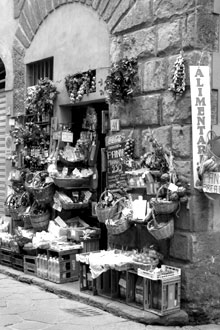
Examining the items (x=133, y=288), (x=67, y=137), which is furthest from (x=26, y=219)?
(x=133, y=288)

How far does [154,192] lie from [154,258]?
2.54 feet

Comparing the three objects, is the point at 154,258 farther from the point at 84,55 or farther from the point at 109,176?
the point at 84,55

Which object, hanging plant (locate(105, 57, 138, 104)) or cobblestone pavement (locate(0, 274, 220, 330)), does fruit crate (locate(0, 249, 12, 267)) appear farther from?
hanging plant (locate(105, 57, 138, 104))

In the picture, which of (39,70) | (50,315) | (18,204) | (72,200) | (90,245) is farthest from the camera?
(39,70)

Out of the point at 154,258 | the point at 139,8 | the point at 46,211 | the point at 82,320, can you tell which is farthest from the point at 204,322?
the point at 139,8

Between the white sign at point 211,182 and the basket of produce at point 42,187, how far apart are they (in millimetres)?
2915

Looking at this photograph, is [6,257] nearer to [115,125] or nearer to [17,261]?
[17,261]

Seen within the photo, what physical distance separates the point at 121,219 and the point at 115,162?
2.89ft

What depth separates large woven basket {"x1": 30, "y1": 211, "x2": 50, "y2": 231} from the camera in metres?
8.08

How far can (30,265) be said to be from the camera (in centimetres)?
780

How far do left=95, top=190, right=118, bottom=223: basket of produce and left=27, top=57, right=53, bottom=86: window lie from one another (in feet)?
8.79

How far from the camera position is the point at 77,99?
767 cm

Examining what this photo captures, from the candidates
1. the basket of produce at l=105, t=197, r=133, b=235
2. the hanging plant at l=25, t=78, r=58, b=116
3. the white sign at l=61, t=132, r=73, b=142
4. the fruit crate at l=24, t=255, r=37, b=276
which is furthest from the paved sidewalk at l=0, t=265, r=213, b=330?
the hanging plant at l=25, t=78, r=58, b=116

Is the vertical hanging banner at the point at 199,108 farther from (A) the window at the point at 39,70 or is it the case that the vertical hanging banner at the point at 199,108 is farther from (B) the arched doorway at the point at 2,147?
(B) the arched doorway at the point at 2,147
